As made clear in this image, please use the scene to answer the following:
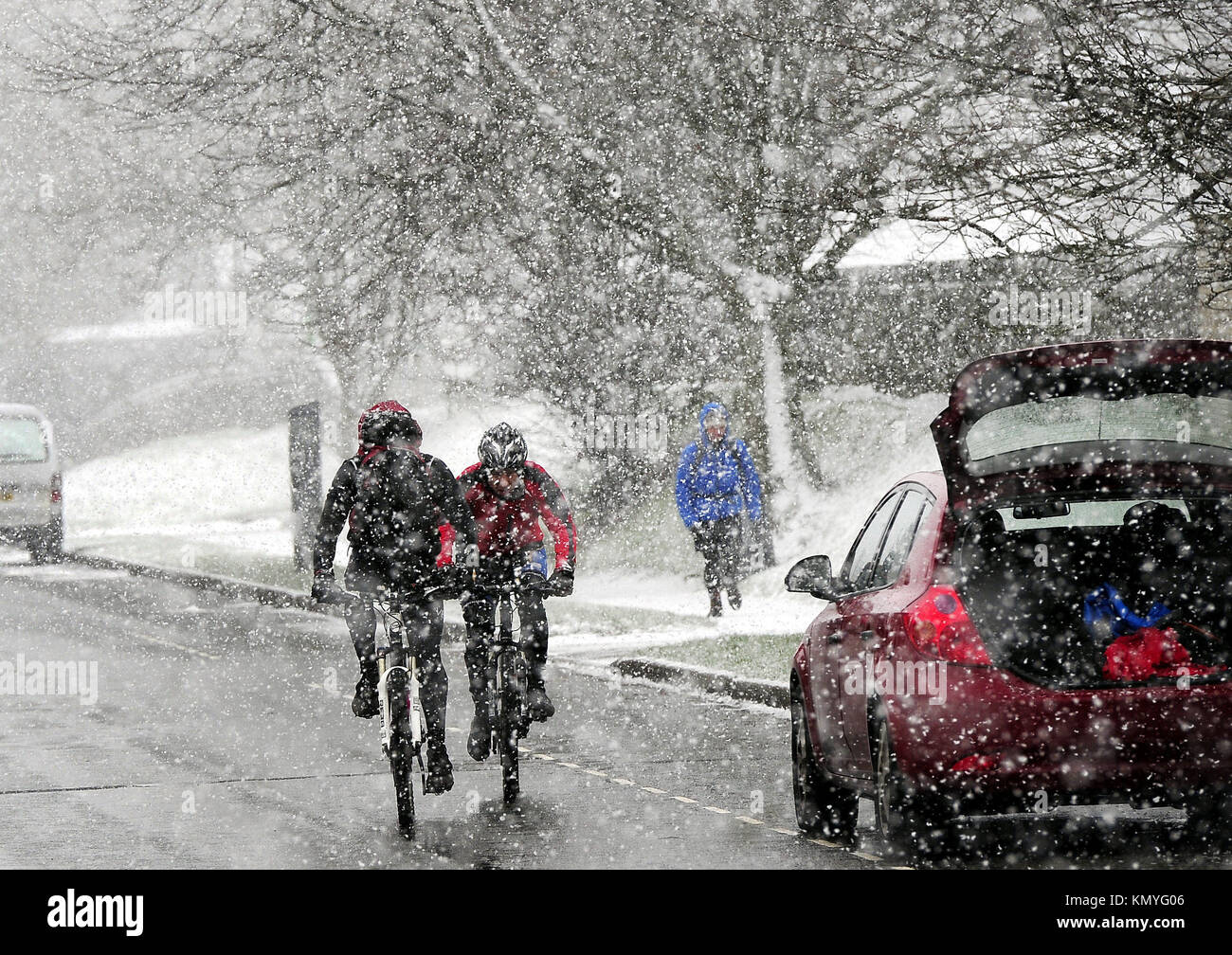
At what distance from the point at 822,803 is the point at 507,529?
8.28 feet

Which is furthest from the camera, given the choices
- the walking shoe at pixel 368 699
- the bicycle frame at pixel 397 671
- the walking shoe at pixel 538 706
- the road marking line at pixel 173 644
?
the road marking line at pixel 173 644

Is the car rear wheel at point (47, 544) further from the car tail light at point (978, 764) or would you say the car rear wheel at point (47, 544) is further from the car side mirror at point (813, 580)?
the car tail light at point (978, 764)

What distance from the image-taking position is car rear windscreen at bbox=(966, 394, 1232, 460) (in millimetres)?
20969

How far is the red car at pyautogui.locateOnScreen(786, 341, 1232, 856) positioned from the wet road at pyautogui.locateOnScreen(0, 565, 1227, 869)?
2.36 feet

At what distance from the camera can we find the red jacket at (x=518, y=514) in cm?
1011

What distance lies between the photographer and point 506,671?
1002cm

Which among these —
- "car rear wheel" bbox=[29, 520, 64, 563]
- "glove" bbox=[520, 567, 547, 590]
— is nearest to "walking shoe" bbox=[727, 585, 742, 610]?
"glove" bbox=[520, 567, 547, 590]

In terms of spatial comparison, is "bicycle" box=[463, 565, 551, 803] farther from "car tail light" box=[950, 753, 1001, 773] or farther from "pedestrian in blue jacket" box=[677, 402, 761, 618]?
"pedestrian in blue jacket" box=[677, 402, 761, 618]

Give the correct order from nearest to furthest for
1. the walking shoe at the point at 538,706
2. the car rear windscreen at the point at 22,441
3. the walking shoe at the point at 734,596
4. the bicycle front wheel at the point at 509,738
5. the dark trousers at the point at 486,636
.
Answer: the bicycle front wheel at the point at 509,738 → the dark trousers at the point at 486,636 → the walking shoe at the point at 538,706 → the walking shoe at the point at 734,596 → the car rear windscreen at the point at 22,441

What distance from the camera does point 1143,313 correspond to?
2028 centimetres

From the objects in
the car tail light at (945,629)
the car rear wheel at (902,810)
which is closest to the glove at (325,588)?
the car rear wheel at (902,810)

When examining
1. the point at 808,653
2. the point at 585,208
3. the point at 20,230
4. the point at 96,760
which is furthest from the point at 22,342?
the point at 808,653

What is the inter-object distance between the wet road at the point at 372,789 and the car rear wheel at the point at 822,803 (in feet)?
0.43

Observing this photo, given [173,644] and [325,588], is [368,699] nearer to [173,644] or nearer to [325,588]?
[325,588]
